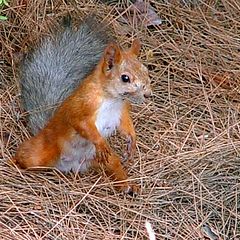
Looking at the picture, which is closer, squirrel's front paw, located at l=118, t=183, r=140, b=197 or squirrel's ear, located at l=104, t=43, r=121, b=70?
squirrel's ear, located at l=104, t=43, r=121, b=70

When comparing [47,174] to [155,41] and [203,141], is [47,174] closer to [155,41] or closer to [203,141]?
[203,141]

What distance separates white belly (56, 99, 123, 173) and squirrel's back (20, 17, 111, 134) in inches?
10.6

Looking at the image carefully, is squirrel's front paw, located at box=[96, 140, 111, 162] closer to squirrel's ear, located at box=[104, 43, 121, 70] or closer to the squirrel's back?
squirrel's ear, located at box=[104, 43, 121, 70]

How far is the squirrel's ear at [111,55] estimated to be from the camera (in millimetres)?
3586

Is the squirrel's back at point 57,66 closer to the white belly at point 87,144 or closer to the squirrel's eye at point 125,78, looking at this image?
the white belly at point 87,144

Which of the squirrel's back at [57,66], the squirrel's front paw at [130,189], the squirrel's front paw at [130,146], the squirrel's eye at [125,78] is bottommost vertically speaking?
the squirrel's front paw at [130,189]

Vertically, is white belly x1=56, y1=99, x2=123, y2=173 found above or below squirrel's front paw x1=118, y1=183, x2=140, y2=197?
above

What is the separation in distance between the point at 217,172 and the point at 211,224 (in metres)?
0.34

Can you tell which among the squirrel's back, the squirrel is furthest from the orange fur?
the squirrel's back

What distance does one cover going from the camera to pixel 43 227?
3596mm

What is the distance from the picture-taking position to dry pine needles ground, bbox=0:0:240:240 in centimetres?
368

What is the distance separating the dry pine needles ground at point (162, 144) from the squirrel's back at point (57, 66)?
0.45 ft

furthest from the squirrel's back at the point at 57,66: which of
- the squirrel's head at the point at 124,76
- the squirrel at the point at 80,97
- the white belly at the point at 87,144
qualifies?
the squirrel's head at the point at 124,76

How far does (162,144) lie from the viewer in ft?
13.8
